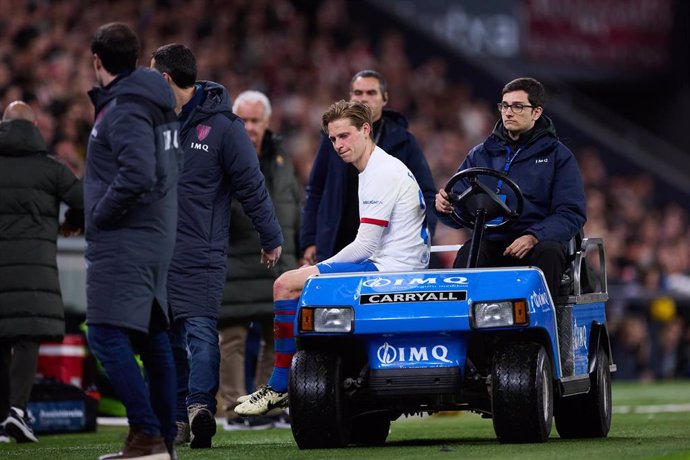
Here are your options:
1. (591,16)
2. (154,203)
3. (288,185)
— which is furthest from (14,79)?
(591,16)

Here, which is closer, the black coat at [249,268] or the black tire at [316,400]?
the black tire at [316,400]

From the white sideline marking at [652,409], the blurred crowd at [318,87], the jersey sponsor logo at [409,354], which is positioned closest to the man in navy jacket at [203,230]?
the jersey sponsor logo at [409,354]

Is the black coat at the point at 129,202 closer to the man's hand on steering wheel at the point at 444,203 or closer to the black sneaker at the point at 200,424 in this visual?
the black sneaker at the point at 200,424

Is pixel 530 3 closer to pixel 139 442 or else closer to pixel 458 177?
pixel 458 177

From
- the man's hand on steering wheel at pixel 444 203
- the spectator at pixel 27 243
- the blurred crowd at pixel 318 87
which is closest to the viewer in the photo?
the man's hand on steering wheel at pixel 444 203

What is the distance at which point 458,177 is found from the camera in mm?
8609

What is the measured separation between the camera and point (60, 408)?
11.1 meters

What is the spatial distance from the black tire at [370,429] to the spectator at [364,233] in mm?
621

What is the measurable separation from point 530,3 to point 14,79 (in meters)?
14.8

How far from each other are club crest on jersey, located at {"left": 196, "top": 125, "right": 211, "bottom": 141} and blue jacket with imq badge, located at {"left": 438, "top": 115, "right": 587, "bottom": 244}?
138 centimetres

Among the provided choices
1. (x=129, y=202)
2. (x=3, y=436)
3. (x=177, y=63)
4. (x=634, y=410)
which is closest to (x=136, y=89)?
(x=129, y=202)

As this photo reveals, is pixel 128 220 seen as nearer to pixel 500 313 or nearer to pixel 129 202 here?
pixel 129 202

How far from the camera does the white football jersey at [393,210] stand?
8570mm

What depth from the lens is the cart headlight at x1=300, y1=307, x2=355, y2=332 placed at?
804 cm
